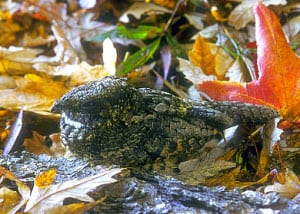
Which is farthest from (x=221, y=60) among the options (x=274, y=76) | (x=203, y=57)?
(x=274, y=76)

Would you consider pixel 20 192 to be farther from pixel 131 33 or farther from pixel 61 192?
pixel 131 33

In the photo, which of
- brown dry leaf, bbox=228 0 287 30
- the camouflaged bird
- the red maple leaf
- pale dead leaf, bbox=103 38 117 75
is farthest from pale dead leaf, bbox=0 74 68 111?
brown dry leaf, bbox=228 0 287 30

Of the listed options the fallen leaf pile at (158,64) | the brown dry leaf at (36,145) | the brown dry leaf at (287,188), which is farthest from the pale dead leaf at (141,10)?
the brown dry leaf at (287,188)

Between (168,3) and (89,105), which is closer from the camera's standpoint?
(89,105)

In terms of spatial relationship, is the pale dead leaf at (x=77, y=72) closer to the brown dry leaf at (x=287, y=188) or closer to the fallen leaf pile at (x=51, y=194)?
the fallen leaf pile at (x=51, y=194)

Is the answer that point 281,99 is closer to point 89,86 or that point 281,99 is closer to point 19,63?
point 89,86

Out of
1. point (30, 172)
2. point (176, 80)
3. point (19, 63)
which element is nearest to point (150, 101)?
point (30, 172)

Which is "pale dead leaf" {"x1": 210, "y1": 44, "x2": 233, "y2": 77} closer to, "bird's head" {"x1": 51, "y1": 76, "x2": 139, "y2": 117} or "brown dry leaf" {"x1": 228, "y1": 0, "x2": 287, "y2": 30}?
"brown dry leaf" {"x1": 228, "y1": 0, "x2": 287, "y2": 30}
